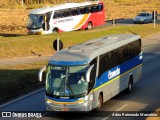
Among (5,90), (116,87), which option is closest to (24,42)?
(5,90)

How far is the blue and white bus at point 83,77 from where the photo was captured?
1775cm

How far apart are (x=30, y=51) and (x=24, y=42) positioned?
1.72 m

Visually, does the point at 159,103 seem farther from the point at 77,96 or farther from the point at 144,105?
the point at 77,96

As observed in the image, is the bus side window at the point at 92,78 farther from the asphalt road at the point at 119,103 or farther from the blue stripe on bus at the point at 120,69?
the asphalt road at the point at 119,103

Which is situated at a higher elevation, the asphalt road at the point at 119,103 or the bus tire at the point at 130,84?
the bus tire at the point at 130,84

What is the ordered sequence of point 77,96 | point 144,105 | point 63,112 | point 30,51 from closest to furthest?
1. point 77,96
2. point 63,112
3. point 144,105
4. point 30,51

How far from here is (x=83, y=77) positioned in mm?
17844

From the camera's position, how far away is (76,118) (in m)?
18.3

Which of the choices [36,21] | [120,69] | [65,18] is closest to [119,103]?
[120,69]

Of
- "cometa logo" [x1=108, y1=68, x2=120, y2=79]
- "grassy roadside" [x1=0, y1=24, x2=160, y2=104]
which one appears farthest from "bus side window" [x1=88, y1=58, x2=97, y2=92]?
"grassy roadside" [x1=0, y1=24, x2=160, y2=104]

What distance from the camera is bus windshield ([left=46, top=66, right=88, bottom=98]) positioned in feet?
58.2

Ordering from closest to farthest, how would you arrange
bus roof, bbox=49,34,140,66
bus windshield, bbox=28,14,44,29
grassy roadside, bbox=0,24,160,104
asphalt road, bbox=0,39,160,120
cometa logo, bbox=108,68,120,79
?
bus roof, bbox=49,34,140,66, asphalt road, bbox=0,39,160,120, cometa logo, bbox=108,68,120,79, grassy roadside, bbox=0,24,160,104, bus windshield, bbox=28,14,44,29

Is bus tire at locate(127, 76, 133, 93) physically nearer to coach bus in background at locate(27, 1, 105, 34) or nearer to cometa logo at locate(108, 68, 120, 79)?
cometa logo at locate(108, 68, 120, 79)

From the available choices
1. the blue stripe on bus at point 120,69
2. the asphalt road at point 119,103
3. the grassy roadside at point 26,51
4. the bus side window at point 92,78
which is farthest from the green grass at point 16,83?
the bus side window at point 92,78
